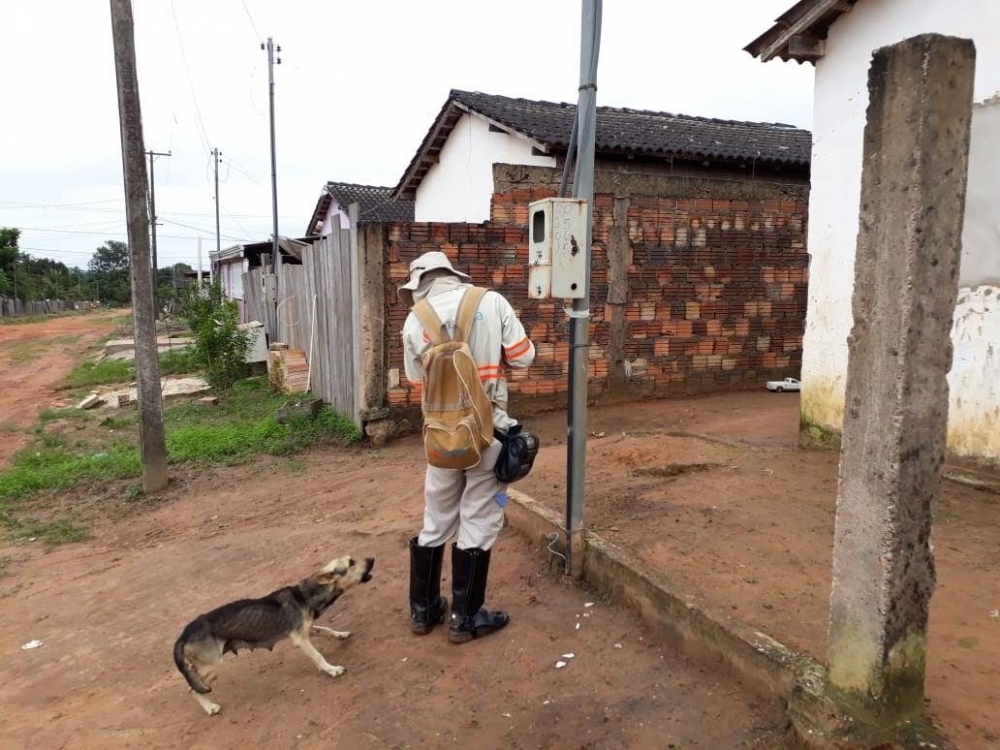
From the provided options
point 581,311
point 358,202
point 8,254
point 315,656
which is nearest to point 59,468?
point 315,656

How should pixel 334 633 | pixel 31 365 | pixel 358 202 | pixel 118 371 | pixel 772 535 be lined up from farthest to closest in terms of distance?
pixel 31 365 < pixel 358 202 < pixel 118 371 < pixel 772 535 < pixel 334 633

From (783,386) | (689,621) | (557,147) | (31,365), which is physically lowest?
(31,365)

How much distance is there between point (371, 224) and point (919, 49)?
6142 millimetres

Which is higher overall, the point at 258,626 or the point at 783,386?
the point at 783,386

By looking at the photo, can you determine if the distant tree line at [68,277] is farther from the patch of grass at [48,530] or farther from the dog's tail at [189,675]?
the dog's tail at [189,675]

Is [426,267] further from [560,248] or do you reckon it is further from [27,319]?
[27,319]

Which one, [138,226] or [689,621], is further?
[138,226]

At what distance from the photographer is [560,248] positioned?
3637 mm

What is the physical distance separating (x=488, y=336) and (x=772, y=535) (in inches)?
81.9

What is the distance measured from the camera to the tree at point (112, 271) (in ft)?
214

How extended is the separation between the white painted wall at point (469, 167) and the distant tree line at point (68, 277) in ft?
64.8

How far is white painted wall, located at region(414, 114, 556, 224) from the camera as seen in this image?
1110 cm

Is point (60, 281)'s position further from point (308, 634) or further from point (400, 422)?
point (308, 634)

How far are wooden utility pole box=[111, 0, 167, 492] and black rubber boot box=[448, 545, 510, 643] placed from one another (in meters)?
5.02
